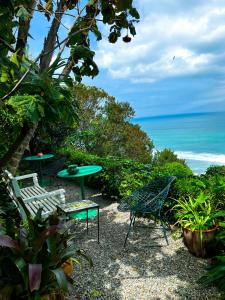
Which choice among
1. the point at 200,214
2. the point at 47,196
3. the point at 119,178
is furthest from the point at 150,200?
the point at 119,178

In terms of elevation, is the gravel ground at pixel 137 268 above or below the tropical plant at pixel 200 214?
below

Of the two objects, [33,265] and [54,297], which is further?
[54,297]

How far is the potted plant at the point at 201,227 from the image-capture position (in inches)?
161

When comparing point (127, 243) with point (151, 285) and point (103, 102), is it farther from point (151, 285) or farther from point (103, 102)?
point (103, 102)

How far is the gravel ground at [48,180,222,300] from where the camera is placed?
11.4ft

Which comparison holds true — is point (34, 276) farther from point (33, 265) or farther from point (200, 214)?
point (200, 214)

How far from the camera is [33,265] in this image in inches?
102

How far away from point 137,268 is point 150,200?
4.00 feet

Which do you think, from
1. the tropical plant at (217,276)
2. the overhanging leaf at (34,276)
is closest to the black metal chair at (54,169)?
the tropical plant at (217,276)

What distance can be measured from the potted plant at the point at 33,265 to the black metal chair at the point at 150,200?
6.06 ft

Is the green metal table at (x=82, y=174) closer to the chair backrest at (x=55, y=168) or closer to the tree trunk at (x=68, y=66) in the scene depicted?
the tree trunk at (x=68, y=66)

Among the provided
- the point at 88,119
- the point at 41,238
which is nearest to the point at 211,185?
the point at 41,238

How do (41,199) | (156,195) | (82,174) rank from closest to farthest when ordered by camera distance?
(41,199) < (156,195) < (82,174)

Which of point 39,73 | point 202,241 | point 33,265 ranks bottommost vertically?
point 202,241
